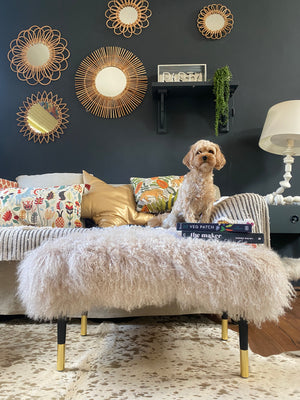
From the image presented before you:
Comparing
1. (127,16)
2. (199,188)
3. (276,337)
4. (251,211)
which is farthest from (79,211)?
(127,16)

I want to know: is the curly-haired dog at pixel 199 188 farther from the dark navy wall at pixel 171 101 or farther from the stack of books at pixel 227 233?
the dark navy wall at pixel 171 101

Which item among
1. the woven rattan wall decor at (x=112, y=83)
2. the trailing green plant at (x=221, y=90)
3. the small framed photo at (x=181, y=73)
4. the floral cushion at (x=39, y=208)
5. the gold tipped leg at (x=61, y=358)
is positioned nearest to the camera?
the gold tipped leg at (x=61, y=358)

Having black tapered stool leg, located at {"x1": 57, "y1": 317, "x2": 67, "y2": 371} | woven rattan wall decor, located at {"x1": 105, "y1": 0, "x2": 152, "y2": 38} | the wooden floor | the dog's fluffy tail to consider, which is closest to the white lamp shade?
the dog's fluffy tail

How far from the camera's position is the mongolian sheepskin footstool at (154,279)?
895 millimetres

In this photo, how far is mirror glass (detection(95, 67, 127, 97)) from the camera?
273 centimetres

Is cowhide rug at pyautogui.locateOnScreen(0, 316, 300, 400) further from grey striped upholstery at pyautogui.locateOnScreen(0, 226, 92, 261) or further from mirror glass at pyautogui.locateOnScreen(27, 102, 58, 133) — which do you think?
mirror glass at pyautogui.locateOnScreen(27, 102, 58, 133)

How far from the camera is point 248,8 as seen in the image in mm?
2736

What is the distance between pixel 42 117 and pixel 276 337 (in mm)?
2474

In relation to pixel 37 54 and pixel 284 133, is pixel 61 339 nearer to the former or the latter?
pixel 284 133

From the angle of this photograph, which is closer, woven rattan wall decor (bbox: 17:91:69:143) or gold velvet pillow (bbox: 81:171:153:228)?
gold velvet pillow (bbox: 81:171:153:228)

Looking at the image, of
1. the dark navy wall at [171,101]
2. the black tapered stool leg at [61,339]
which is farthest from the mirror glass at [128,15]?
the black tapered stool leg at [61,339]

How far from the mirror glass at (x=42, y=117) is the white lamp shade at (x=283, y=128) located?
1.82 metres

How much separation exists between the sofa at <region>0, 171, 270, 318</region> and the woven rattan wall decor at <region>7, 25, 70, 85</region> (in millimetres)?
1044

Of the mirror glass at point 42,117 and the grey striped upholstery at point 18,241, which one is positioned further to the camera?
the mirror glass at point 42,117
